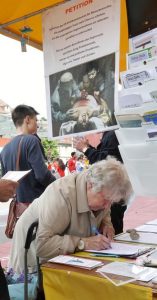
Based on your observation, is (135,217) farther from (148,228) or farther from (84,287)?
(84,287)

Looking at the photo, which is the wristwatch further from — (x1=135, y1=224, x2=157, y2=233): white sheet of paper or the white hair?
(x1=135, y1=224, x2=157, y2=233): white sheet of paper

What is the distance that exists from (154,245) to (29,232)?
2.17 feet

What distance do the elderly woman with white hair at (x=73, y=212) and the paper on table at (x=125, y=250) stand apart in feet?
0.16

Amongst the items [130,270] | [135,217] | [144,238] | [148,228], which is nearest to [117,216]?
[148,228]

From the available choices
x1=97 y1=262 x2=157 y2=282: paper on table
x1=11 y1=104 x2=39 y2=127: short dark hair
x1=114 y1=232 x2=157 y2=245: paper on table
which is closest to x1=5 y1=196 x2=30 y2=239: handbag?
x1=11 y1=104 x2=39 y2=127: short dark hair

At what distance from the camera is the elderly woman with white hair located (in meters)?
1.94

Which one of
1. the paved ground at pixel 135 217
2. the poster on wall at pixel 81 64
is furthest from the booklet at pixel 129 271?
the paved ground at pixel 135 217

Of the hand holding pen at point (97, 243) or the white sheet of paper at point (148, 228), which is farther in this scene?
the white sheet of paper at point (148, 228)

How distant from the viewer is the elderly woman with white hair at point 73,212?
1.94 m

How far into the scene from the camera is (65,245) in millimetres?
1913

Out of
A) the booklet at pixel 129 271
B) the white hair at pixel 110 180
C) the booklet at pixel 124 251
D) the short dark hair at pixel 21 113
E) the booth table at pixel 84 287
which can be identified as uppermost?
the short dark hair at pixel 21 113

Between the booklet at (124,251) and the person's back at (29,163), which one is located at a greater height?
the person's back at (29,163)

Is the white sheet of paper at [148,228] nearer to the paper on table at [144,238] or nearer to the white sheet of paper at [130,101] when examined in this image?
the paper on table at [144,238]

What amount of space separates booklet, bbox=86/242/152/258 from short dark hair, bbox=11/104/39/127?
1.45 m
